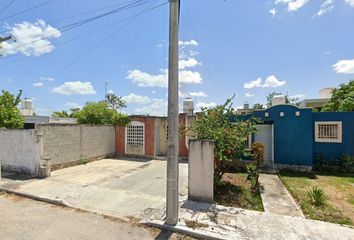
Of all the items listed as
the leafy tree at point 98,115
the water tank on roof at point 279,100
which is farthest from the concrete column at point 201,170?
the leafy tree at point 98,115

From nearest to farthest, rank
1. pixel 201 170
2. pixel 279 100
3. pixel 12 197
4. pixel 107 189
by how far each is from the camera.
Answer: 1. pixel 201 170
2. pixel 12 197
3. pixel 107 189
4. pixel 279 100

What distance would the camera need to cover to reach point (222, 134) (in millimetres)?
7438

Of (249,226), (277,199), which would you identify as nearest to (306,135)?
(277,199)

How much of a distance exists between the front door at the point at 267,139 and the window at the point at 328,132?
2.17 m

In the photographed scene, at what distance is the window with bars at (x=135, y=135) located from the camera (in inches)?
613

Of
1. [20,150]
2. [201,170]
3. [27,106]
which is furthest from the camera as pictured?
[27,106]

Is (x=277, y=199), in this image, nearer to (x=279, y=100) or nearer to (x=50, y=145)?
(x=279, y=100)

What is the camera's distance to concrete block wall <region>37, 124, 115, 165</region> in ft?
37.2

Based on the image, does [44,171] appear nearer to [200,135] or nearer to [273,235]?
[200,135]

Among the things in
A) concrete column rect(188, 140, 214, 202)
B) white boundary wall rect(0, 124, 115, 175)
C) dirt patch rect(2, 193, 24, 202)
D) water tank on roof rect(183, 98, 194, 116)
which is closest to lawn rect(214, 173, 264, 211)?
concrete column rect(188, 140, 214, 202)

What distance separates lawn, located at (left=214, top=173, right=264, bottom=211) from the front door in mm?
3428

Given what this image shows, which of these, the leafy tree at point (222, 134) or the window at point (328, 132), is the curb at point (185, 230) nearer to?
the leafy tree at point (222, 134)

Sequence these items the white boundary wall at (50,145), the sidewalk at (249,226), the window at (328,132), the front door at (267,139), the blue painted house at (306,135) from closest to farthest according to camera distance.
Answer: the sidewalk at (249,226) → the white boundary wall at (50,145) → the blue painted house at (306,135) → the window at (328,132) → the front door at (267,139)

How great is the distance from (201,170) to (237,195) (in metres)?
1.71
